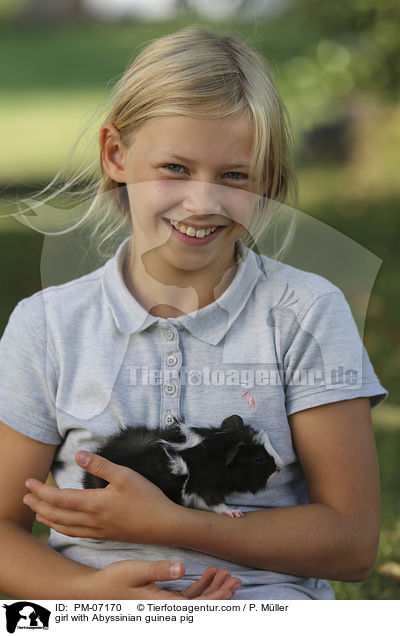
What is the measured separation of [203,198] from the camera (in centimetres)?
144

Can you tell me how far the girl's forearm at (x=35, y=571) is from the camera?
146 centimetres

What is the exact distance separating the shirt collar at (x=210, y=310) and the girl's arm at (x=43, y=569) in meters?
0.28

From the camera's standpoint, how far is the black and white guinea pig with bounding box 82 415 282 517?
1.45 m

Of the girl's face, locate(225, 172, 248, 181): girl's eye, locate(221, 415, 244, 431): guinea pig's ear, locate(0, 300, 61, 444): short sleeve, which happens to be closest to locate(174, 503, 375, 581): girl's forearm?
locate(221, 415, 244, 431): guinea pig's ear

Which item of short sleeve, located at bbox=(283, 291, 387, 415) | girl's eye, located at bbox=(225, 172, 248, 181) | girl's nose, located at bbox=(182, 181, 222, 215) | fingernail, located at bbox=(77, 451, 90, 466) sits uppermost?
girl's eye, located at bbox=(225, 172, 248, 181)

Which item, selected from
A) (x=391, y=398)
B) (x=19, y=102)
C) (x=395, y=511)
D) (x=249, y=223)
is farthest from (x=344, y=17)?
(x=19, y=102)

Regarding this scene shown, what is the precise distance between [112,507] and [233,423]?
9.9 inches

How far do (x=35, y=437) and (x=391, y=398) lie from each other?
6.54 feet

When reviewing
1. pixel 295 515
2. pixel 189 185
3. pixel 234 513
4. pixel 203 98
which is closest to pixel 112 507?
pixel 234 513

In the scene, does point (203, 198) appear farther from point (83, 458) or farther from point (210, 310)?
point (83, 458)

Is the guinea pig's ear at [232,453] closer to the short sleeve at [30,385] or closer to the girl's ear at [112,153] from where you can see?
the short sleeve at [30,385]

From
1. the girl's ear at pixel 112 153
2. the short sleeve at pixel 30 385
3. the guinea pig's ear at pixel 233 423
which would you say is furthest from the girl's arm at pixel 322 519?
the girl's ear at pixel 112 153

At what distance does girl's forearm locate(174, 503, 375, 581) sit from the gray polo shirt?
37 mm

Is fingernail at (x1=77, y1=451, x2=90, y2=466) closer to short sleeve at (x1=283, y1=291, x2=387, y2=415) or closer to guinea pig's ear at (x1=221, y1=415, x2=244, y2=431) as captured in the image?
guinea pig's ear at (x1=221, y1=415, x2=244, y2=431)
